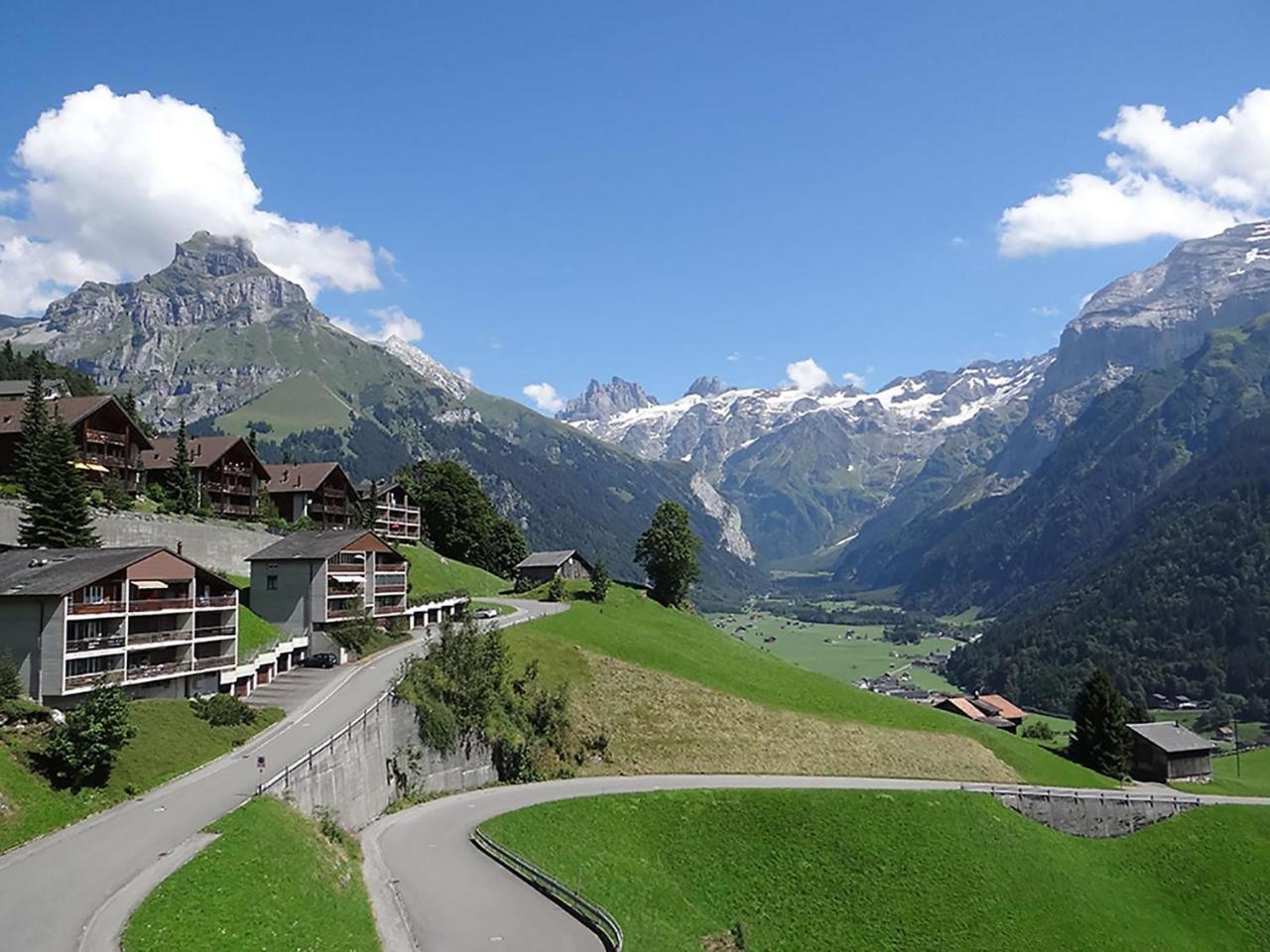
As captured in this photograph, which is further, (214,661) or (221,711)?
(214,661)

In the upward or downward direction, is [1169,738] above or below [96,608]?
below

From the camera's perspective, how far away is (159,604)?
5228cm

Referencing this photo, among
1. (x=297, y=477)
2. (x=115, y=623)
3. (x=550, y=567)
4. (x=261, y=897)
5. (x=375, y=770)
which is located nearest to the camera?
(x=261, y=897)

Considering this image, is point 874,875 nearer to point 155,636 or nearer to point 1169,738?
point 155,636

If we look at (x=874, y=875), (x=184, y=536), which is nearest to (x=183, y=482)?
(x=184, y=536)

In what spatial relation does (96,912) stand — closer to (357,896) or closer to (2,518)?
(357,896)

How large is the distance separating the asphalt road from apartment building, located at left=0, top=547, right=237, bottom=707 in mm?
7499

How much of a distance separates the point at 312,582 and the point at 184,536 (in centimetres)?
1562

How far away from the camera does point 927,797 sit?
61.6 m

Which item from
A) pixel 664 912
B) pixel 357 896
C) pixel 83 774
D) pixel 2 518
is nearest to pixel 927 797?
pixel 664 912

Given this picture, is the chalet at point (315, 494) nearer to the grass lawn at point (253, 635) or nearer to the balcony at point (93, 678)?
the grass lawn at point (253, 635)

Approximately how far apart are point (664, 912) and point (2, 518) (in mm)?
54299

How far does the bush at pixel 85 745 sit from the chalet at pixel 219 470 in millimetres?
69462

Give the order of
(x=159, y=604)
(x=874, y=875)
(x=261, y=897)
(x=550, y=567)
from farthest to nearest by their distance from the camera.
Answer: (x=550, y=567)
(x=159, y=604)
(x=874, y=875)
(x=261, y=897)
